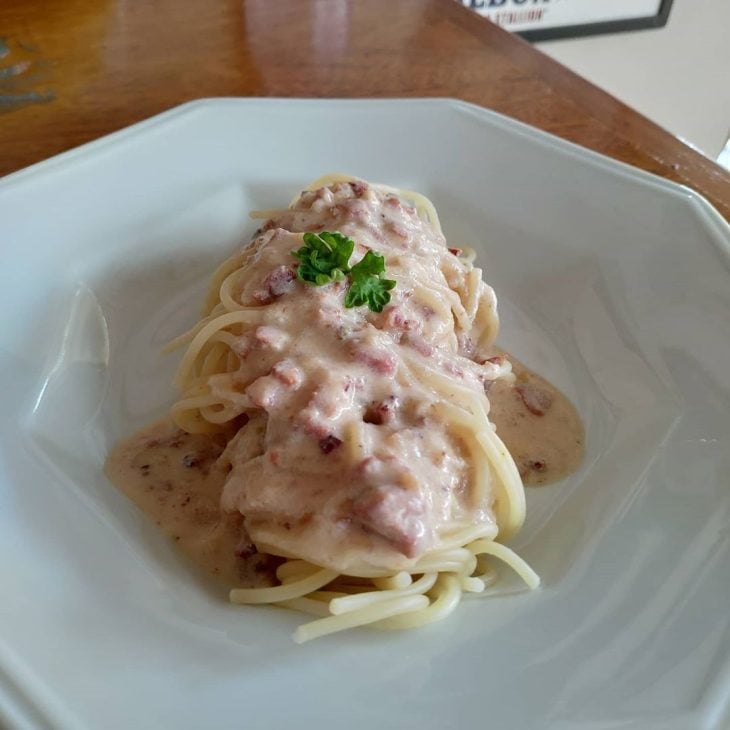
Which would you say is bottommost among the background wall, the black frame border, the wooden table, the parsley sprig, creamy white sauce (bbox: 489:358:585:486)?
the background wall

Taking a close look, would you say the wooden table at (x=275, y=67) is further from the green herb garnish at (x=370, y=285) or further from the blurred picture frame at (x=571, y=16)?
the blurred picture frame at (x=571, y=16)

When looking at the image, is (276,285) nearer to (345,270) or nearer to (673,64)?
(345,270)

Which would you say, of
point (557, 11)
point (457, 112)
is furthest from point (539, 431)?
point (557, 11)

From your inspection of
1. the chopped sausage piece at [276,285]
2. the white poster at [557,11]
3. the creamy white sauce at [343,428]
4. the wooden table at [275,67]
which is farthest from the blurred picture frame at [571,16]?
the chopped sausage piece at [276,285]

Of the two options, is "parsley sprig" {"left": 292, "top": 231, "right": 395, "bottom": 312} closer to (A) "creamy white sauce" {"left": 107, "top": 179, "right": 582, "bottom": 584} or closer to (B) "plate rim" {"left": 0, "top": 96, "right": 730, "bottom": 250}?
(A) "creamy white sauce" {"left": 107, "top": 179, "right": 582, "bottom": 584}

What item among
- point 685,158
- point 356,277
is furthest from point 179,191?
point 685,158

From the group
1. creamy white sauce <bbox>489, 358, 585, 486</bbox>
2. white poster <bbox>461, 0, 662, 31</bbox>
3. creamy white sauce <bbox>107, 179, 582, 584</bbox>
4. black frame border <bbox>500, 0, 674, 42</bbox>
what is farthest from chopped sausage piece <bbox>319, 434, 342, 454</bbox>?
black frame border <bbox>500, 0, 674, 42</bbox>

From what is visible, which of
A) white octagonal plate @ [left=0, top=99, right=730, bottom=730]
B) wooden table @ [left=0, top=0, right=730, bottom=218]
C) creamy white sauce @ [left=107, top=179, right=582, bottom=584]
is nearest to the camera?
white octagonal plate @ [left=0, top=99, right=730, bottom=730]
